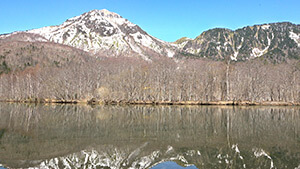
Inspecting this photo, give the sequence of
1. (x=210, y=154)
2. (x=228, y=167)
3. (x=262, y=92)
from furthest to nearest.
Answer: (x=262, y=92) < (x=210, y=154) < (x=228, y=167)

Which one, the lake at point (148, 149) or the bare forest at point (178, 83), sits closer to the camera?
the lake at point (148, 149)

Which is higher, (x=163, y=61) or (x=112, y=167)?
(x=163, y=61)

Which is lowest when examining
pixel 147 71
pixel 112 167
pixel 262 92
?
pixel 112 167

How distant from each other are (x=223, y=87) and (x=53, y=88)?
52913 millimetres

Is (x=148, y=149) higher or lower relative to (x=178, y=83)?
lower

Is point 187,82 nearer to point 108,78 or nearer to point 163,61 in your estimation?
point 163,61

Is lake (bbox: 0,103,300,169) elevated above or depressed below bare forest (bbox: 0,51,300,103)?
below

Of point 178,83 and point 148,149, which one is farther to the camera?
point 178,83

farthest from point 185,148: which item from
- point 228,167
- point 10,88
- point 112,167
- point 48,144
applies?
point 10,88

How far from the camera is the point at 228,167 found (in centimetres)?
1230

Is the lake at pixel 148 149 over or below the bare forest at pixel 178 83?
below

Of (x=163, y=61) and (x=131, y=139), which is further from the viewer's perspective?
(x=163, y=61)

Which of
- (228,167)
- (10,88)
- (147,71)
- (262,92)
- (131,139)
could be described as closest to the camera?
(228,167)

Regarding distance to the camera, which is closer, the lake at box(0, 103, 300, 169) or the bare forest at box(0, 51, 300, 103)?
the lake at box(0, 103, 300, 169)
